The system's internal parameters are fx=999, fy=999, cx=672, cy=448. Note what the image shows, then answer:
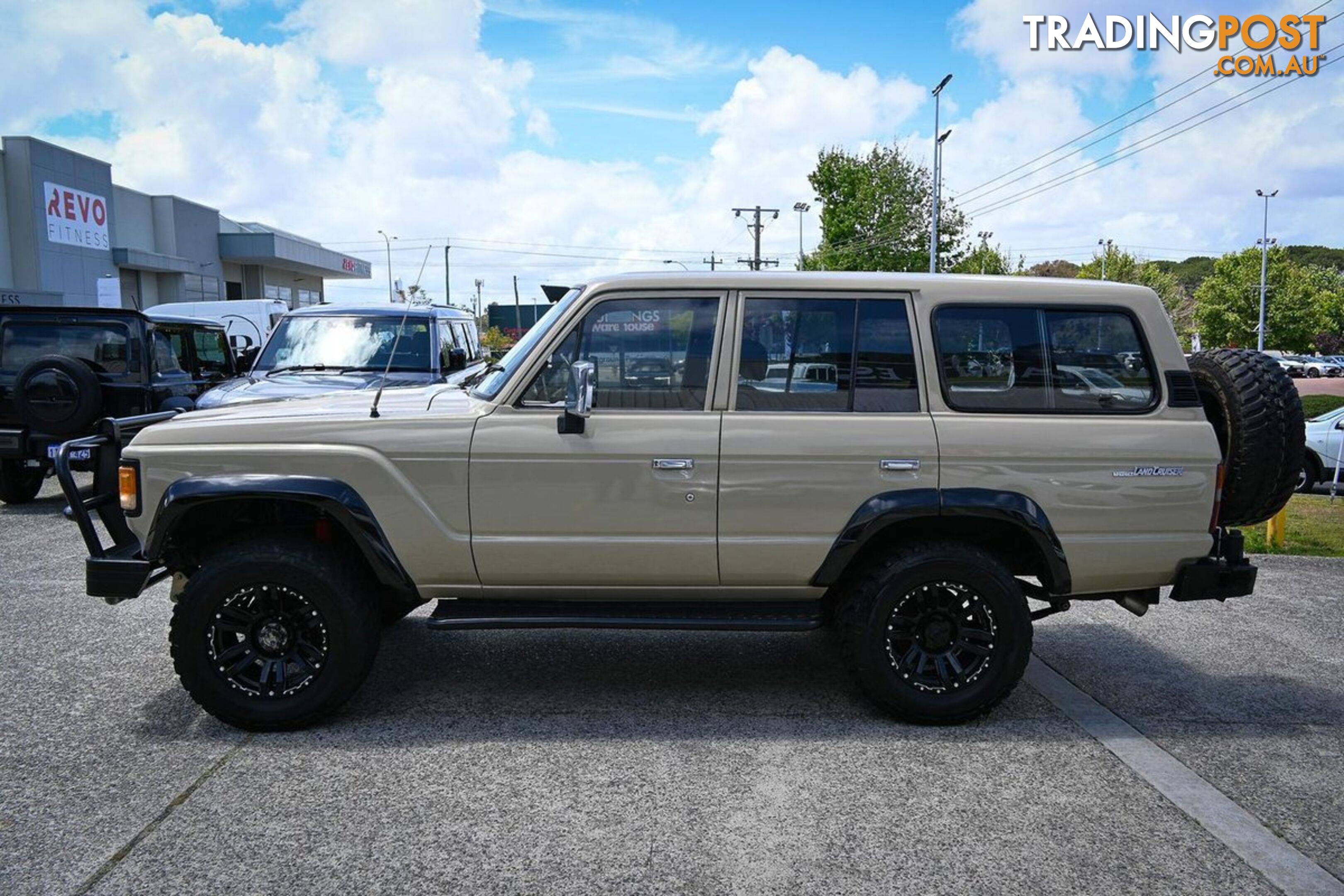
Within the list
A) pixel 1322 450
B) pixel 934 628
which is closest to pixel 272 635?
pixel 934 628

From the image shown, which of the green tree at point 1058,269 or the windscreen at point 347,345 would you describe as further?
the green tree at point 1058,269

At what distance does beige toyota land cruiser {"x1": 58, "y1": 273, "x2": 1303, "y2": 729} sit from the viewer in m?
4.39

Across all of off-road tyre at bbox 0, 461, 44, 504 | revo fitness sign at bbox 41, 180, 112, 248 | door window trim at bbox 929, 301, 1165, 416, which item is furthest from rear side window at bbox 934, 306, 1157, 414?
revo fitness sign at bbox 41, 180, 112, 248

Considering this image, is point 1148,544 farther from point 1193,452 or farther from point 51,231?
point 51,231

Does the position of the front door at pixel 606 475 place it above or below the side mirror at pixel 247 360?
below

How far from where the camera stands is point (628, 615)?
14.8ft

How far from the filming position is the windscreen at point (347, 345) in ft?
31.7

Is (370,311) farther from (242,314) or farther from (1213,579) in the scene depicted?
(242,314)

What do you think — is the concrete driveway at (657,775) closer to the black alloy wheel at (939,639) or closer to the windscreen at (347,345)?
the black alloy wheel at (939,639)

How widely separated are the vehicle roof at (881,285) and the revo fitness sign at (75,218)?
93.1 feet

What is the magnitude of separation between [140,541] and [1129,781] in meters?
4.41

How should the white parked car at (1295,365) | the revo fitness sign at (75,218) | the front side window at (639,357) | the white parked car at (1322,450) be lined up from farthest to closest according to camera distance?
1. the white parked car at (1295,365)
2. the revo fitness sign at (75,218)
3. the white parked car at (1322,450)
4. the front side window at (639,357)

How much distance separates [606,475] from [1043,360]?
2.07 meters

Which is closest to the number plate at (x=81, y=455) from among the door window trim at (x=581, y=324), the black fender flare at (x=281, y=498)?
the black fender flare at (x=281, y=498)
